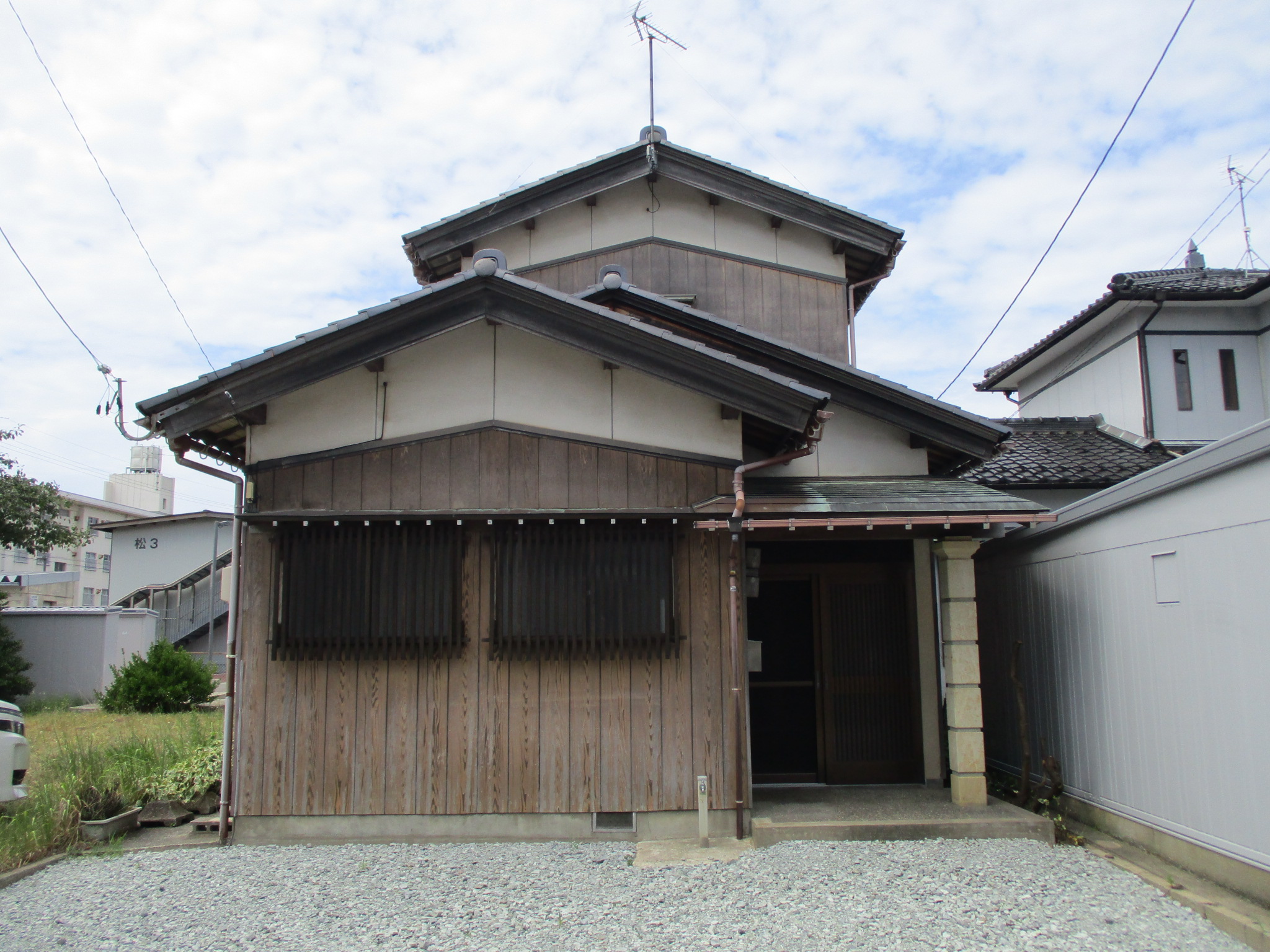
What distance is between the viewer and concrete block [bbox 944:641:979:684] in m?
6.79

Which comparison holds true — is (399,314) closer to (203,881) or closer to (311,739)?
(311,739)

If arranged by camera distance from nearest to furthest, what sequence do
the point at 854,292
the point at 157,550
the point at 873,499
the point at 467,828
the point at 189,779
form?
the point at 467,828 < the point at 873,499 < the point at 189,779 < the point at 854,292 < the point at 157,550

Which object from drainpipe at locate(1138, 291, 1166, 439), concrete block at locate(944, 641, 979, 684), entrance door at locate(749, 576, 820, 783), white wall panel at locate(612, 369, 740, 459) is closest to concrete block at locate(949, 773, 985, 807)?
concrete block at locate(944, 641, 979, 684)

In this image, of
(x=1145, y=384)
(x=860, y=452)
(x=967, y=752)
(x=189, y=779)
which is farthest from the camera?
(x=1145, y=384)

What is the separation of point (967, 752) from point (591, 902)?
3.28 m

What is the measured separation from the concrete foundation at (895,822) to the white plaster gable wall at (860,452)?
2827 mm

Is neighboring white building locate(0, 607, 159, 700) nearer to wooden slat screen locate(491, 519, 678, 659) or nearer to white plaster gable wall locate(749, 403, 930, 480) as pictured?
wooden slat screen locate(491, 519, 678, 659)

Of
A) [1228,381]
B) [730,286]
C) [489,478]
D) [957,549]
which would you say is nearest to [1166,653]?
[957,549]

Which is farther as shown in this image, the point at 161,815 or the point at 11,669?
the point at 11,669

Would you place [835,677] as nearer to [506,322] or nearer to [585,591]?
[585,591]

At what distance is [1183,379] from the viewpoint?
14516 mm

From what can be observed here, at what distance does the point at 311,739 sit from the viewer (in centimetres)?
639

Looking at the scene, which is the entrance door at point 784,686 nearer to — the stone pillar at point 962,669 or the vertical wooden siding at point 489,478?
the stone pillar at point 962,669

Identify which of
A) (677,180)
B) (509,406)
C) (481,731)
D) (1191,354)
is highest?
(677,180)
